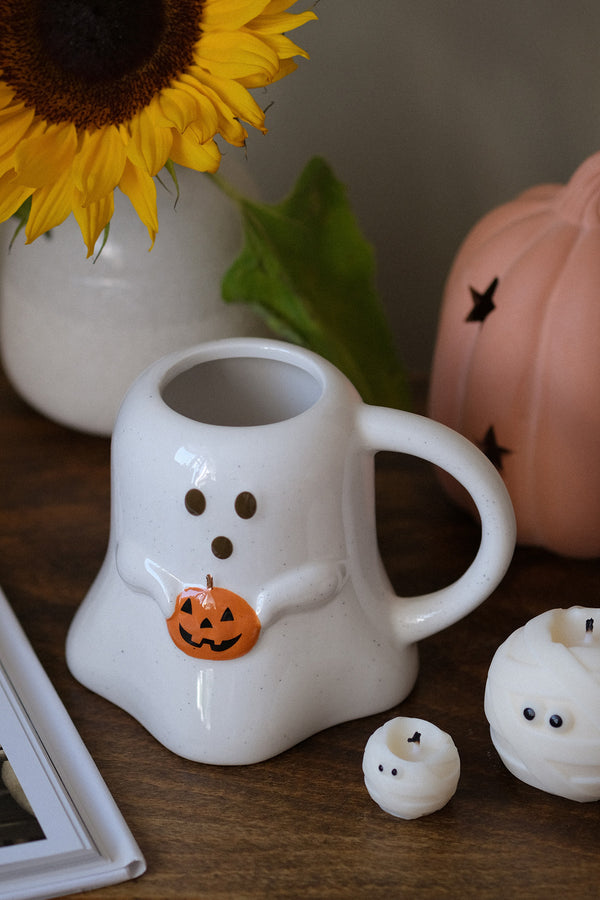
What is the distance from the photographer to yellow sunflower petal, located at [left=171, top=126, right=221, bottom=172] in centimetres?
49

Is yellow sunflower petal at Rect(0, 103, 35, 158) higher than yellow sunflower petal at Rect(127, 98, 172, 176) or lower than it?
higher

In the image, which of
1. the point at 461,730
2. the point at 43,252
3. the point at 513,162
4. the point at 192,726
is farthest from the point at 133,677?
the point at 513,162

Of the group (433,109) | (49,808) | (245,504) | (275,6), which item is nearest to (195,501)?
(245,504)

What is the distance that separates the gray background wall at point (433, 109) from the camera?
0.73 m

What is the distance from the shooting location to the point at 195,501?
432 millimetres

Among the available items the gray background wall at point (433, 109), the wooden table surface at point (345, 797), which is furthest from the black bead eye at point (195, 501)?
the gray background wall at point (433, 109)

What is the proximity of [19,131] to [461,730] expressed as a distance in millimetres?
350

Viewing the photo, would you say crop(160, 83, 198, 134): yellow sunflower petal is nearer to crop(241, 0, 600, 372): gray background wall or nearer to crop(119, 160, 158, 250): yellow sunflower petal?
crop(119, 160, 158, 250): yellow sunflower petal

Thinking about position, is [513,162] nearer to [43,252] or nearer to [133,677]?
[43,252]

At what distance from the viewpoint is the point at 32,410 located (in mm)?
723

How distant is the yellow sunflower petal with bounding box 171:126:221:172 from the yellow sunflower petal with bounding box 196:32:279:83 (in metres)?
0.03

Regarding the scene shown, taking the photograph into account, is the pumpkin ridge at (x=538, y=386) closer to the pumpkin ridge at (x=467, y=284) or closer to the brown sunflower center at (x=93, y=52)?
the pumpkin ridge at (x=467, y=284)

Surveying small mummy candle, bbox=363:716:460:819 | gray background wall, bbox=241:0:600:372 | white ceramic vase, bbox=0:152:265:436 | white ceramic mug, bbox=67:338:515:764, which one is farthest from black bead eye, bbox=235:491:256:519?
gray background wall, bbox=241:0:600:372

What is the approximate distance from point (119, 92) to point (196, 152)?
0.05 meters
